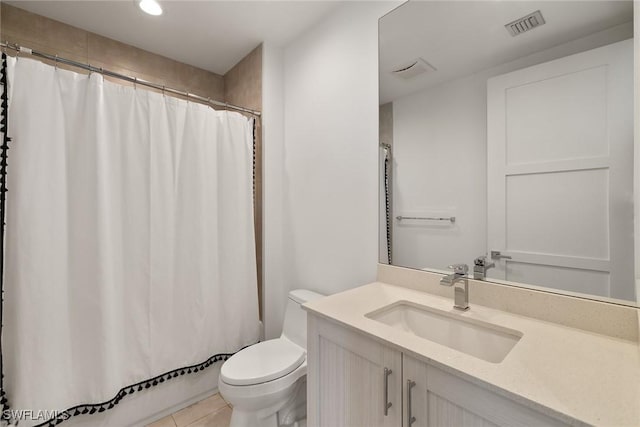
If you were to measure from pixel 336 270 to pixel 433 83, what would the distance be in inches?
46.3

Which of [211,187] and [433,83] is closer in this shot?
[433,83]

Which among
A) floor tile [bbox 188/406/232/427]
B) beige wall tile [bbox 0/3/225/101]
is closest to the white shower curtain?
floor tile [bbox 188/406/232/427]

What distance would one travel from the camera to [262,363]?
1475 mm

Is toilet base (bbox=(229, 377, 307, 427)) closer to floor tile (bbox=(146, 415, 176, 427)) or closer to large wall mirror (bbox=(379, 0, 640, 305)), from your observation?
floor tile (bbox=(146, 415, 176, 427))

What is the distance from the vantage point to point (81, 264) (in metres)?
1.39

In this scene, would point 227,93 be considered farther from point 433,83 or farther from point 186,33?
point 433,83

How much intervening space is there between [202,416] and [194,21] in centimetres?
258

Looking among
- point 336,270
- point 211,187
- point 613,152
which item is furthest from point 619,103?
point 211,187

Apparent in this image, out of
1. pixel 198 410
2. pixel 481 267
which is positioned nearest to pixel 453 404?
pixel 481 267

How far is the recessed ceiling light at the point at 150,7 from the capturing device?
1.64 meters

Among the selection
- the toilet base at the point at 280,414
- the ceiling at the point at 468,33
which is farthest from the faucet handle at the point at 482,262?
the toilet base at the point at 280,414

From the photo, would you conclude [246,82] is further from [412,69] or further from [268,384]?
[268,384]

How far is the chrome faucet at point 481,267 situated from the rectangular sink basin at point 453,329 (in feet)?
0.76

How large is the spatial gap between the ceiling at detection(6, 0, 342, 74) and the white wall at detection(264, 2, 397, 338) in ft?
0.51
